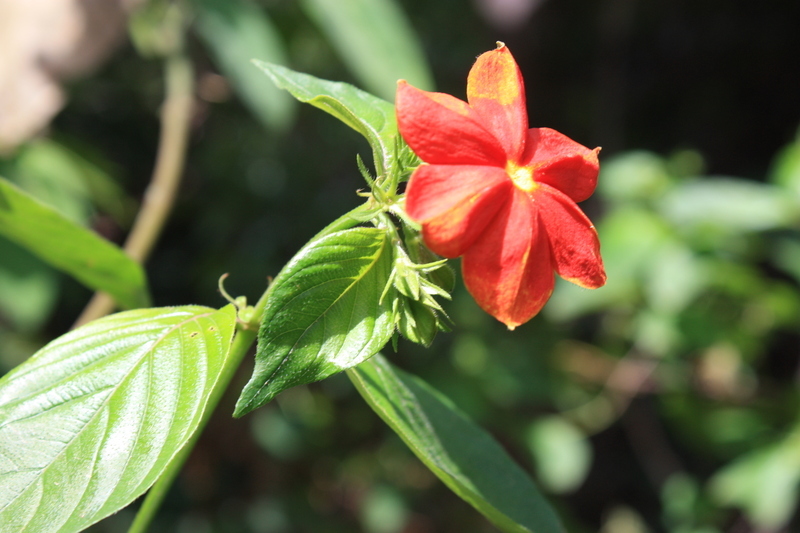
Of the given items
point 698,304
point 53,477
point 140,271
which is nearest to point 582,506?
point 698,304

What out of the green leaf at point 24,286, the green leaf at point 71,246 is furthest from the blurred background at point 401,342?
the green leaf at point 71,246

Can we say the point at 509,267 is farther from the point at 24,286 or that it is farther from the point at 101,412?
the point at 24,286

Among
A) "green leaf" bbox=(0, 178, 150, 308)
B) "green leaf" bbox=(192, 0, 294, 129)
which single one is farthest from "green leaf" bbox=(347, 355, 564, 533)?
"green leaf" bbox=(192, 0, 294, 129)

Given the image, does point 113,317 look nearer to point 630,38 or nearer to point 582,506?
point 582,506

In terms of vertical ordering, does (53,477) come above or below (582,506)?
above

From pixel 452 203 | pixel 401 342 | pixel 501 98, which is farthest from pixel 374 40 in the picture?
pixel 452 203

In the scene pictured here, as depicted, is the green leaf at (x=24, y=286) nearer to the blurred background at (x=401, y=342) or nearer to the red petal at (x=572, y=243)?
the blurred background at (x=401, y=342)
